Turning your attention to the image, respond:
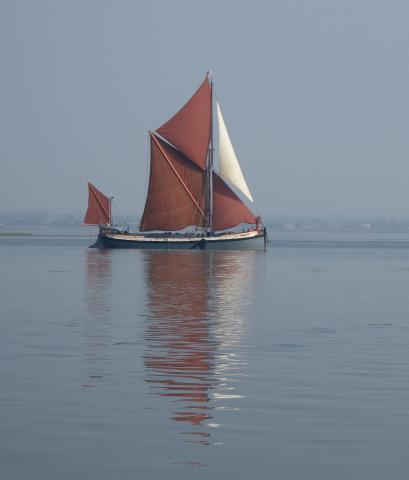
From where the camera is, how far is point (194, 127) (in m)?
134

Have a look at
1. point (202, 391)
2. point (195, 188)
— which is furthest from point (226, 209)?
point (202, 391)

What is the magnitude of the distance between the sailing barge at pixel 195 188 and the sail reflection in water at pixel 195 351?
7350cm

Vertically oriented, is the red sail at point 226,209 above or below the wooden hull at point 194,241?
above

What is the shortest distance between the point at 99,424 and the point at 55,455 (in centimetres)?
215

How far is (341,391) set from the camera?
20.2 metres

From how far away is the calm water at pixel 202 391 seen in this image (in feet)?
46.9

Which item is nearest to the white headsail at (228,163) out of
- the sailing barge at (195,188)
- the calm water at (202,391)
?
the sailing barge at (195,188)

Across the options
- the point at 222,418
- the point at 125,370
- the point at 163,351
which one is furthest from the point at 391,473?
the point at 163,351

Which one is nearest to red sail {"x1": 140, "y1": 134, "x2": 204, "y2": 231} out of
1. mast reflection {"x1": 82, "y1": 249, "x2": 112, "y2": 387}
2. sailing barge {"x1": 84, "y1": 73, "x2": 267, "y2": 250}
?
sailing barge {"x1": 84, "y1": 73, "x2": 267, "y2": 250}

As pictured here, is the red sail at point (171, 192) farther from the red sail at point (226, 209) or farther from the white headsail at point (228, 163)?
the white headsail at point (228, 163)

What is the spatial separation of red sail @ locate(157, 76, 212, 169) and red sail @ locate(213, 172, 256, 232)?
3.11m

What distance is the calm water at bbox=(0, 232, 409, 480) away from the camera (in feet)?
46.9

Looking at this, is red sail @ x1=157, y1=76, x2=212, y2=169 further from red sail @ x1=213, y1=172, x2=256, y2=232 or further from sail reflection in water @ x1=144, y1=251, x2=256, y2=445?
sail reflection in water @ x1=144, y1=251, x2=256, y2=445

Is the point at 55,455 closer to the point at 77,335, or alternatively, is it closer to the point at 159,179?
the point at 77,335
